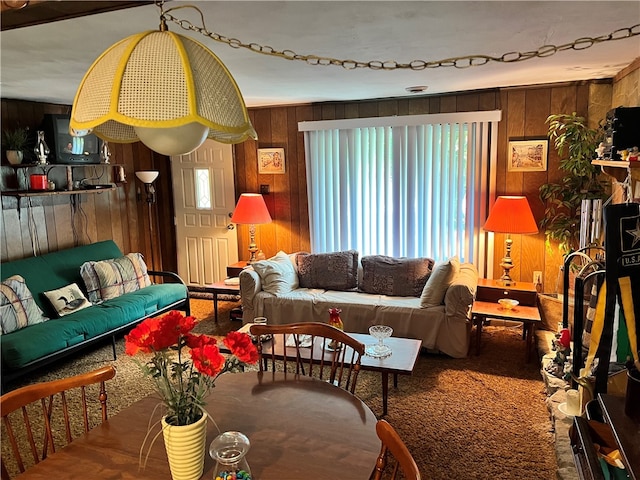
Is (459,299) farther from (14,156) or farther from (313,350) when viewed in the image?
(14,156)

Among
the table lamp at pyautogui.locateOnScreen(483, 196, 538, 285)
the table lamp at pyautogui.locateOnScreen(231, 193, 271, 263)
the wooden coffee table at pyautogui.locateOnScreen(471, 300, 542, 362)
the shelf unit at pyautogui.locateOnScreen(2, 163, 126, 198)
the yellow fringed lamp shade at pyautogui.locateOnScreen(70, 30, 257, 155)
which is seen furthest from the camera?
the table lamp at pyautogui.locateOnScreen(231, 193, 271, 263)

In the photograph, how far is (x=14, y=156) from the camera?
422 cm

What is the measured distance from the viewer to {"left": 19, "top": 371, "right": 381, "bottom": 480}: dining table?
1460mm

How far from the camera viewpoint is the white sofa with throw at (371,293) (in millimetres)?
3941

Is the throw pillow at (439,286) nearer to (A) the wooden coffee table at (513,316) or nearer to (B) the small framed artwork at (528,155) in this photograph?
(A) the wooden coffee table at (513,316)

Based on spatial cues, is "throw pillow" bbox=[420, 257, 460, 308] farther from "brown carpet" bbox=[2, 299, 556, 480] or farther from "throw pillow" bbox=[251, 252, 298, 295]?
"throw pillow" bbox=[251, 252, 298, 295]

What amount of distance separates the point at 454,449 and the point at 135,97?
8.29 feet

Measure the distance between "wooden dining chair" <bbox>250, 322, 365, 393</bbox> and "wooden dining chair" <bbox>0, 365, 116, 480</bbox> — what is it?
2.49 feet

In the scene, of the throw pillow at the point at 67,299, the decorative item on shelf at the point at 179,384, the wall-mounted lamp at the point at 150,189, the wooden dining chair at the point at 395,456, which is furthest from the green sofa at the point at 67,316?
the wooden dining chair at the point at 395,456

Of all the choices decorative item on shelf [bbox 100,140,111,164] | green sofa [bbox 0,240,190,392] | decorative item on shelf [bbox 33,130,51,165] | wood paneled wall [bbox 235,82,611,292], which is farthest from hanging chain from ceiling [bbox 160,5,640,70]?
decorative item on shelf [bbox 100,140,111,164]

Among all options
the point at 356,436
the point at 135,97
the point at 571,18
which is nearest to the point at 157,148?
the point at 135,97

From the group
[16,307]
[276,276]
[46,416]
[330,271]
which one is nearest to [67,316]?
[16,307]

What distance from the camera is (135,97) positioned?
3.59 feet

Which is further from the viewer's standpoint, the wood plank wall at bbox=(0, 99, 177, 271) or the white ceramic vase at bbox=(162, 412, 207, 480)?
the wood plank wall at bbox=(0, 99, 177, 271)
